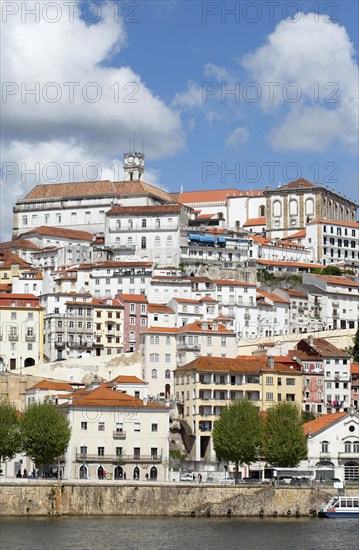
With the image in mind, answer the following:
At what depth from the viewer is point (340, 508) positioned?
78562 millimetres

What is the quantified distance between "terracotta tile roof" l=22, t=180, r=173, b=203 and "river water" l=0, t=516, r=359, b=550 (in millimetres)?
88799

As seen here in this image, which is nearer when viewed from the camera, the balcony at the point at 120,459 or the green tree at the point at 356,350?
the balcony at the point at 120,459

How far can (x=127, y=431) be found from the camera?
8581 centimetres

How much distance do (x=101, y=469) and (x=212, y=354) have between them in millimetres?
26556

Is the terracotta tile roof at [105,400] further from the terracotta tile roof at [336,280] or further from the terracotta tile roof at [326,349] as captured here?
the terracotta tile roof at [336,280]

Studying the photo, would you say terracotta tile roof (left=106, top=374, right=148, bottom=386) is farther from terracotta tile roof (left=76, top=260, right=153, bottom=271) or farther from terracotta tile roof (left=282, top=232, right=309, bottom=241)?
terracotta tile roof (left=282, top=232, right=309, bottom=241)

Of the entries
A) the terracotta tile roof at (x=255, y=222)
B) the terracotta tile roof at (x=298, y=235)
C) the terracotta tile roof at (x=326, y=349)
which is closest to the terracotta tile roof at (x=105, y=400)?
the terracotta tile roof at (x=326, y=349)

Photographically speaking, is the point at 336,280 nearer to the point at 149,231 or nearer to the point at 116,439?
the point at 149,231

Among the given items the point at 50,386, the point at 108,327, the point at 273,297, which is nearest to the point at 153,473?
the point at 50,386

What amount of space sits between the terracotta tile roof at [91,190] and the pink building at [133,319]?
38.1m

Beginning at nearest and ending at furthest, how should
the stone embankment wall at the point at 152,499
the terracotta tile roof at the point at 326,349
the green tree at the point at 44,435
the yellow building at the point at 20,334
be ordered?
the stone embankment wall at the point at 152,499 < the green tree at the point at 44,435 < the terracotta tile roof at the point at 326,349 < the yellow building at the point at 20,334

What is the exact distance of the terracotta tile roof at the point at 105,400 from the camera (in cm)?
8594

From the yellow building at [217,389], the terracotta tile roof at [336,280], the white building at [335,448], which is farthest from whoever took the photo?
the terracotta tile roof at [336,280]

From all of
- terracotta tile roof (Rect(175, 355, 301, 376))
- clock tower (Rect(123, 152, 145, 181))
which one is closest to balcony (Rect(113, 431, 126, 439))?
terracotta tile roof (Rect(175, 355, 301, 376))
